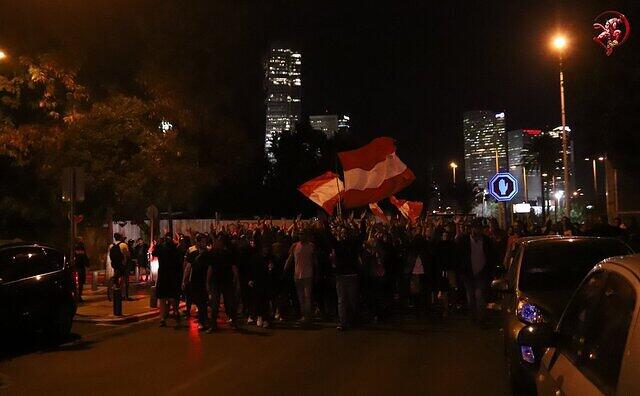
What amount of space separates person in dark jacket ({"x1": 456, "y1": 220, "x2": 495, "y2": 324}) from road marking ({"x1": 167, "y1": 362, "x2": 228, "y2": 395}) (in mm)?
5514

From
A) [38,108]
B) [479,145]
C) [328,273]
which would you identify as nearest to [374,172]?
[328,273]

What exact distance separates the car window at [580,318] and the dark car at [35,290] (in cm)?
935

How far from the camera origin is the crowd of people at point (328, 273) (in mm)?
13125

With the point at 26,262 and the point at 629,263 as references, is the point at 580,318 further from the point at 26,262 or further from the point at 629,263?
the point at 26,262

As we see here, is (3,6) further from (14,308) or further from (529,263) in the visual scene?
(529,263)

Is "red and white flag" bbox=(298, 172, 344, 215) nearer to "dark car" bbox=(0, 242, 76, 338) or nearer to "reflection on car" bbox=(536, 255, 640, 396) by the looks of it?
"dark car" bbox=(0, 242, 76, 338)

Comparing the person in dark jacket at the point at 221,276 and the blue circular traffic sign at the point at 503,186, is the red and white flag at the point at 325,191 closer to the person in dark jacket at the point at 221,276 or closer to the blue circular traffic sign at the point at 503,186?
the blue circular traffic sign at the point at 503,186

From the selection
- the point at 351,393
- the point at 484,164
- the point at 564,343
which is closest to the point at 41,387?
the point at 351,393

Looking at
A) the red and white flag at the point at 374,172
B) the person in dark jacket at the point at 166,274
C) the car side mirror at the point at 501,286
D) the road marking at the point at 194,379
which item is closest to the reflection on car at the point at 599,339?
the car side mirror at the point at 501,286

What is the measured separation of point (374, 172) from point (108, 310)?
7.99 m

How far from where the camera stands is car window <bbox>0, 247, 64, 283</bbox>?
37.0 ft

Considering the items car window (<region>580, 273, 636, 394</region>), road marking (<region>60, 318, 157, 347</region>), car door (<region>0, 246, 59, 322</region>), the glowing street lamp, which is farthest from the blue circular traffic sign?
car window (<region>580, 273, 636, 394</region>)

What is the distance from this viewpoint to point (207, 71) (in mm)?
20672

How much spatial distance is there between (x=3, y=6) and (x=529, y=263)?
1375 cm
